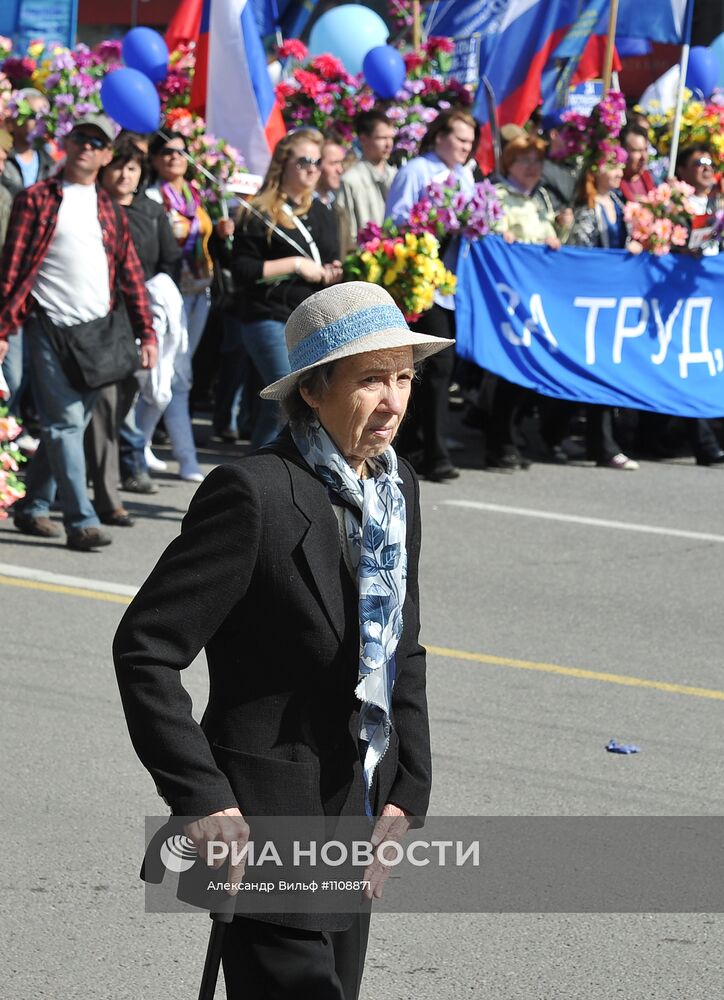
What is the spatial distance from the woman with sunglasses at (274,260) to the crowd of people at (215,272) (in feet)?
0.04

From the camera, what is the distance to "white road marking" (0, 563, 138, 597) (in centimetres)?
770

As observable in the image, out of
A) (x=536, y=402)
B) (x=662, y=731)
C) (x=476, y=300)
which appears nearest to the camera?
(x=662, y=731)

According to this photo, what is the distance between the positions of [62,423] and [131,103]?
2949 millimetres

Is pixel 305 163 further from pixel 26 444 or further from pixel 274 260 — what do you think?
pixel 26 444

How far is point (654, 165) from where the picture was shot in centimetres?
1388

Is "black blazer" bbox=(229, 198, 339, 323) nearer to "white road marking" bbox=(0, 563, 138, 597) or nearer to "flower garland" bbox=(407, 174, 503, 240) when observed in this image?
"flower garland" bbox=(407, 174, 503, 240)

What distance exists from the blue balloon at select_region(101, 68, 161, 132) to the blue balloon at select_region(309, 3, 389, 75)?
927cm

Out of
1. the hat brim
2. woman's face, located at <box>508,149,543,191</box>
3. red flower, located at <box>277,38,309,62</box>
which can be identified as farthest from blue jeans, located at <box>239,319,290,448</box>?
red flower, located at <box>277,38,309,62</box>

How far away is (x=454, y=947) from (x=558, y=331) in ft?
26.3

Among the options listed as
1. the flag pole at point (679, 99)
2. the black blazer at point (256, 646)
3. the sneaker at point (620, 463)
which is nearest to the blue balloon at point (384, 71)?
the flag pole at point (679, 99)

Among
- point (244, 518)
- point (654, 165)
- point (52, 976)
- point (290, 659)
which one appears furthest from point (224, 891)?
point (654, 165)

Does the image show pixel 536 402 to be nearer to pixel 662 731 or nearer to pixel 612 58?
pixel 612 58

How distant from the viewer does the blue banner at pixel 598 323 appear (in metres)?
11.5

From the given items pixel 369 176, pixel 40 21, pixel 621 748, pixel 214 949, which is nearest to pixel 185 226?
pixel 369 176
